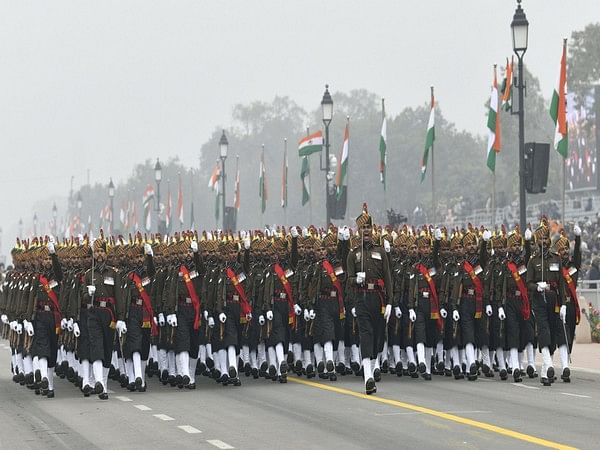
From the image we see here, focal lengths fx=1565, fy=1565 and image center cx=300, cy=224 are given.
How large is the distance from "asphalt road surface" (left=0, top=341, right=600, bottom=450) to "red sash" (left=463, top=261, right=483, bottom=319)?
1001 mm

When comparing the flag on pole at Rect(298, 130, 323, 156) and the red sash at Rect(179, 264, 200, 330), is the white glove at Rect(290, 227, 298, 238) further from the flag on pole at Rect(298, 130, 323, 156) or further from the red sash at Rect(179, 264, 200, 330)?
the flag on pole at Rect(298, 130, 323, 156)

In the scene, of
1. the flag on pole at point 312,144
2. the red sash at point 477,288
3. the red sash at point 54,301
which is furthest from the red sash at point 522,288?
the flag on pole at point 312,144

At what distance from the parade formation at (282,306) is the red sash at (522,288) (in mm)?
20

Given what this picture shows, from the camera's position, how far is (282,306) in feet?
73.9

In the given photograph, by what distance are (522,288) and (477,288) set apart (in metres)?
0.71

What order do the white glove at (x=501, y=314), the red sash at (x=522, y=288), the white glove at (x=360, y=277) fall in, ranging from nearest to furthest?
the white glove at (x=360, y=277), the red sash at (x=522, y=288), the white glove at (x=501, y=314)

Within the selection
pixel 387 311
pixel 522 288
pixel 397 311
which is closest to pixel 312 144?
pixel 397 311

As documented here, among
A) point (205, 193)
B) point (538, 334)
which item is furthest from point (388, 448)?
point (205, 193)

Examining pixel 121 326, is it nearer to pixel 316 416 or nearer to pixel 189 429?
pixel 316 416

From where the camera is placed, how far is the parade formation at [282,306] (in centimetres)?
2097

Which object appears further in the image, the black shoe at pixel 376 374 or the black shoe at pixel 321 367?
the black shoe at pixel 321 367

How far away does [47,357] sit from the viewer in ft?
68.7

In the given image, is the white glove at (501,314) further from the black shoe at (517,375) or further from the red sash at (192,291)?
the red sash at (192,291)

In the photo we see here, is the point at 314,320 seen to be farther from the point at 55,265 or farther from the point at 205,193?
the point at 205,193
